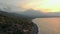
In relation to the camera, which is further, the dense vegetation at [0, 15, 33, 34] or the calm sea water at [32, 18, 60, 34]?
the calm sea water at [32, 18, 60, 34]

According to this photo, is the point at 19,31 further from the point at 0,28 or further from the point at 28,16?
the point at 28,16

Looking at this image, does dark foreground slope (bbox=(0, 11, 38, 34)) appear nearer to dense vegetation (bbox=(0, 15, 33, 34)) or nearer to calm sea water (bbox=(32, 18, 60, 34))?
dense vegetation (bbox=(0, 15, 33, 34))

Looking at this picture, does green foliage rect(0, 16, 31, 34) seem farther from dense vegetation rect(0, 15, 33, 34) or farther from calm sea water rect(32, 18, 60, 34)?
calm sea water rect(32, 18, 60, 34)

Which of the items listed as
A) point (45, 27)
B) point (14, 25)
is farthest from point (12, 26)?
point (45, 27)

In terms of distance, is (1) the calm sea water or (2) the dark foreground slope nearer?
(2) the dark foreground slope

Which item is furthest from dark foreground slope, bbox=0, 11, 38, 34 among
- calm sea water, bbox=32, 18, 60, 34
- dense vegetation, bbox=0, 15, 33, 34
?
calm sea water, bbox=32, 18, 60, 34

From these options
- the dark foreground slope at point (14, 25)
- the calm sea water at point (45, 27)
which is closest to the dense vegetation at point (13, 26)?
the dark foreground slope at point (14, 25)

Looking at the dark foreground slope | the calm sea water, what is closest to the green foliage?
the dark foreground slope

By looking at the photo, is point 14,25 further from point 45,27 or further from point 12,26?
point 45,27
